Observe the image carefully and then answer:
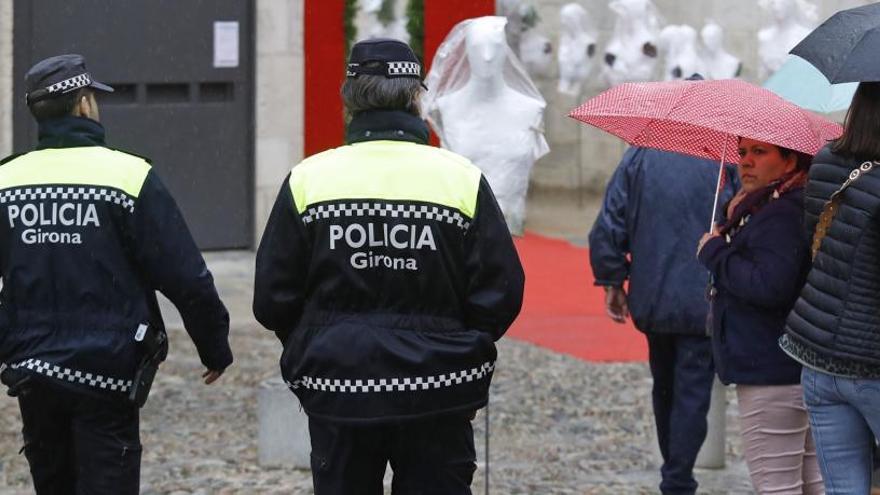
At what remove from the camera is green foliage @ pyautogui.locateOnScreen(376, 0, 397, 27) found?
13172mm

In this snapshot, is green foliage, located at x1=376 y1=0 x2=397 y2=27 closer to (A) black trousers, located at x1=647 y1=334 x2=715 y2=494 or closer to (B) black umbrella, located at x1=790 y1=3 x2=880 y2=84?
(A) black trousers, located at x1=647 y1=334 x2=715 y2=494

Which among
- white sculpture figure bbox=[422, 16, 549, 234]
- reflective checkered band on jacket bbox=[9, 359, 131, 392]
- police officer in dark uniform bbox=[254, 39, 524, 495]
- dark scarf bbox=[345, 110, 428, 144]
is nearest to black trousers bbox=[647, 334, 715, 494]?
police officer in dark uniform bbox=[254, 39, 524, 495]

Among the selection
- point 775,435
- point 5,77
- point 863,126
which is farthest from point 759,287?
point 5,77

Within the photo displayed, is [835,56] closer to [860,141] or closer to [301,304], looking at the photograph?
[860,141]

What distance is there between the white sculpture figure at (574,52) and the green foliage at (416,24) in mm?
2364

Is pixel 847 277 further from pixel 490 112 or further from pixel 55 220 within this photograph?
pixel 490 112

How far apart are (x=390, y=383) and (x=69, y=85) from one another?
1364 mm

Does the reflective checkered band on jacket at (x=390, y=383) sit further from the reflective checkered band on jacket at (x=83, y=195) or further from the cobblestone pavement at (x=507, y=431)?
the cobblestone pavement at (x=507, y=431)

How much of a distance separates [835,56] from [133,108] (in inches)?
344

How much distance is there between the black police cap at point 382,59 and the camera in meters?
4.45

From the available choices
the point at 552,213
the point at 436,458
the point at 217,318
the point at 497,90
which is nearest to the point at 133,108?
the point at 497,90

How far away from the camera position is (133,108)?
1266cm

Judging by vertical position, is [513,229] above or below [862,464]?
below

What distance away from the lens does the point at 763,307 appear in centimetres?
518
